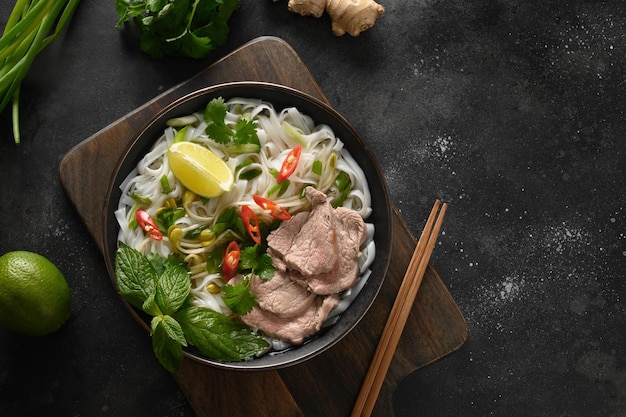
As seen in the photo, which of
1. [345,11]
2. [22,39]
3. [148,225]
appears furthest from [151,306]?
[345,11]

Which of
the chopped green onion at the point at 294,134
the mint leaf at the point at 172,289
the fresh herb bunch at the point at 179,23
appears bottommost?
the mint leaf at the point at 172,289

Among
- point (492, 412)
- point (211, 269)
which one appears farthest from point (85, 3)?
point (492, 412)

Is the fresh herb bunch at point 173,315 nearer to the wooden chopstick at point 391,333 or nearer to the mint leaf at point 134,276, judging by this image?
the mint leaf at point 134,276

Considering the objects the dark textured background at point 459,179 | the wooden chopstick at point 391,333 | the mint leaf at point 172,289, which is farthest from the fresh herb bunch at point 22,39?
the wooden chopstick at point 391,333

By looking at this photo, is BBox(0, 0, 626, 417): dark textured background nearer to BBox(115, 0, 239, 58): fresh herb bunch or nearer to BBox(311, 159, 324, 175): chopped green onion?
BBox(115, 0, 239, 58): fresh herb bunch

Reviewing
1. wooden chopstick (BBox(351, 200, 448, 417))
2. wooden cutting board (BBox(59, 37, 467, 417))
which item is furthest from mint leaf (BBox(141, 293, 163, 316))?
wooden chopstick (BBox(351, 200, 448, 417))
